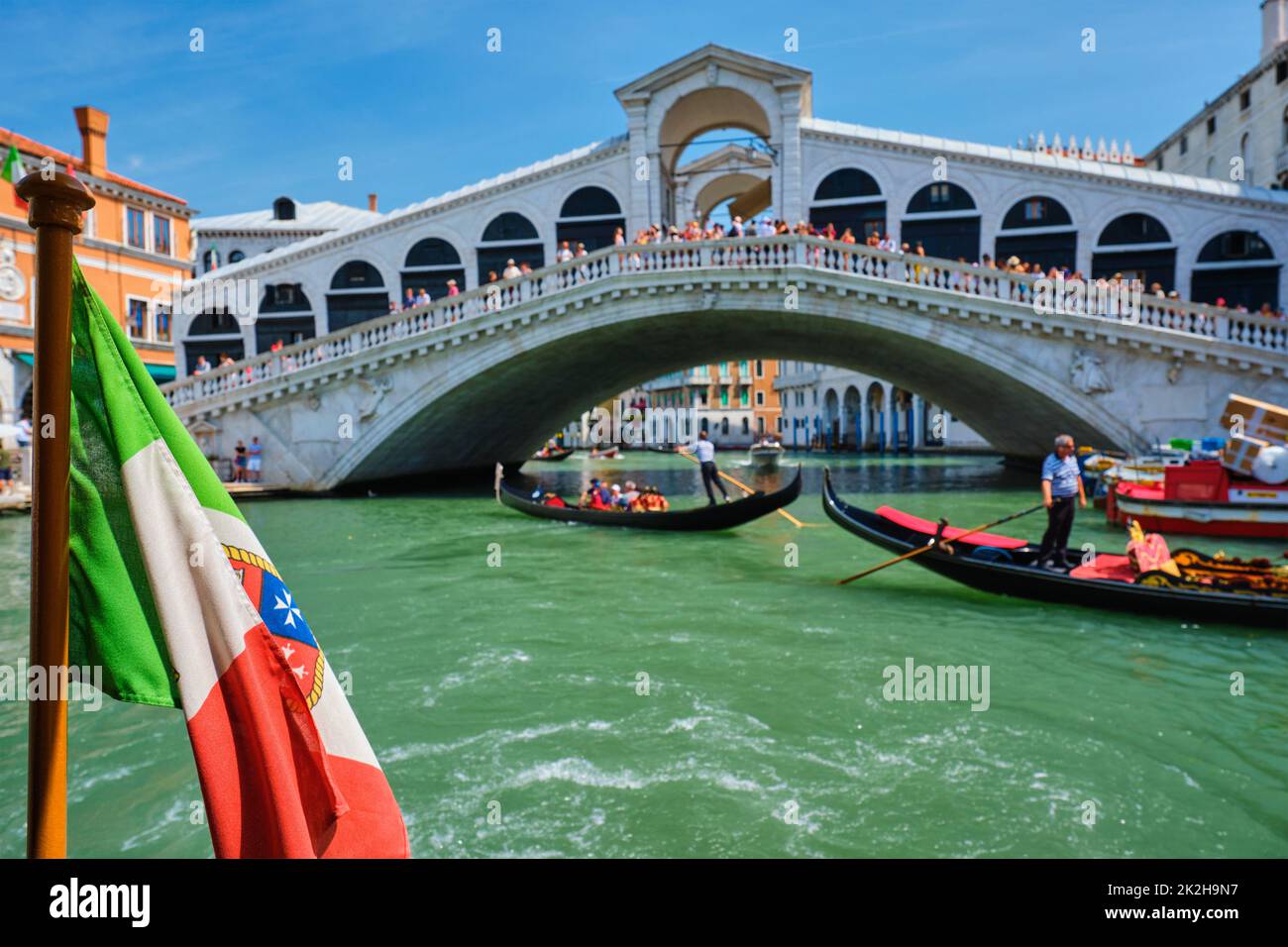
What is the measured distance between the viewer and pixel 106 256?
1769 centimetres

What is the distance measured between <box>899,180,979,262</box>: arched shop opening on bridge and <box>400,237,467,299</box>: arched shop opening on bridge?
978cm

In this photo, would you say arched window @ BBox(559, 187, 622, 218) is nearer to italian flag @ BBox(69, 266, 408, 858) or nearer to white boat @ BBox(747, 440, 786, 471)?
white boat @ BBox(747, 440, 786, 471)

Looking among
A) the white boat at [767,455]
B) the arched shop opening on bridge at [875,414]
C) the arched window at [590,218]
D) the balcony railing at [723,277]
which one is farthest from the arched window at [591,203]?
the arched shop opening on bridge at [875,414]

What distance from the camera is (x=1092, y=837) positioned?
308 centimetres

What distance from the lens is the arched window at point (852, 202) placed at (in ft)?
58.0

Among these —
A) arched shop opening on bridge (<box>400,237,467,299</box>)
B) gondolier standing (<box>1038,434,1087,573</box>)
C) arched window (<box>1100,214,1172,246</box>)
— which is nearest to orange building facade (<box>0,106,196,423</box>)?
arched shop opening on bridge (<box>400,237,467,299</box>)

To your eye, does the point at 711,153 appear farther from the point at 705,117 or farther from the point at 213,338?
the point at 213,338

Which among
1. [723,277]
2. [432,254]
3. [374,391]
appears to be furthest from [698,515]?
[432,254]

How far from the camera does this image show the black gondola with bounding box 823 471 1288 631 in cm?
552

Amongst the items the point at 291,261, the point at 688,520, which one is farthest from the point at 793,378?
the point at 688,520

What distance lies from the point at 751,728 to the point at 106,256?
61.8 feet
